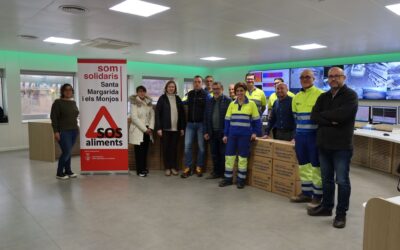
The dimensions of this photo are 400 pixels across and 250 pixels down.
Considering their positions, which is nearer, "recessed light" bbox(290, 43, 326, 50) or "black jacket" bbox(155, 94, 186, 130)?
"black jacket" bbox(155, 94, 186, 130)

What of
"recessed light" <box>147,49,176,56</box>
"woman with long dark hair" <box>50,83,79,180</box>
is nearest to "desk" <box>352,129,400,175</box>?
"recessed light" <box>147,49,176,56</box>

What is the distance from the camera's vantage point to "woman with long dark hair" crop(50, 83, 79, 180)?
481cm

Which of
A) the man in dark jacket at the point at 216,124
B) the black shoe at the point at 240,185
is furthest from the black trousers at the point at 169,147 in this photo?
the black shoe at the point at 240,185

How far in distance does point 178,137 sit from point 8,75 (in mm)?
5258

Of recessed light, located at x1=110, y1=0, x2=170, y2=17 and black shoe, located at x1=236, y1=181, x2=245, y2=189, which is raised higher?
recessed light, located at x1=110, y1=0, x2=170, y2=17

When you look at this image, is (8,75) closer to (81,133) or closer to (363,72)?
(81,133)

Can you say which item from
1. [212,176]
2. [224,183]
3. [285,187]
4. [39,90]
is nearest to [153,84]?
[39,90]

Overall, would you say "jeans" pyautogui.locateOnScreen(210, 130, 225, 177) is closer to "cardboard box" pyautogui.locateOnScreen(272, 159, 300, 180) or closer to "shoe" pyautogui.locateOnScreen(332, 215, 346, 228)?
"cardboard box" pyautogui.locateOnScreen(272, 159, 300, 180)

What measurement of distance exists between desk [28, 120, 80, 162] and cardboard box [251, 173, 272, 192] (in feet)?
13.5

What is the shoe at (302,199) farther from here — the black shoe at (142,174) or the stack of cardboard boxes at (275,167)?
the black shoe at (142,174)

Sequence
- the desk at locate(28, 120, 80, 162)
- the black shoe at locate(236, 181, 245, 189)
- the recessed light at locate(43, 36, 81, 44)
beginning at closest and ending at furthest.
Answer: the black shoe at locate(236, 181, 245, 189)
the recessed light at locate(43, 36, 81, 44)
the desk at locate(28, 120, 80, 162)

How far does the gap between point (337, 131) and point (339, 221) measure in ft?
3.00

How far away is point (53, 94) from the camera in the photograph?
9.02m

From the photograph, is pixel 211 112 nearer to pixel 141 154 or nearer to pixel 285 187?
pixel 141 154
